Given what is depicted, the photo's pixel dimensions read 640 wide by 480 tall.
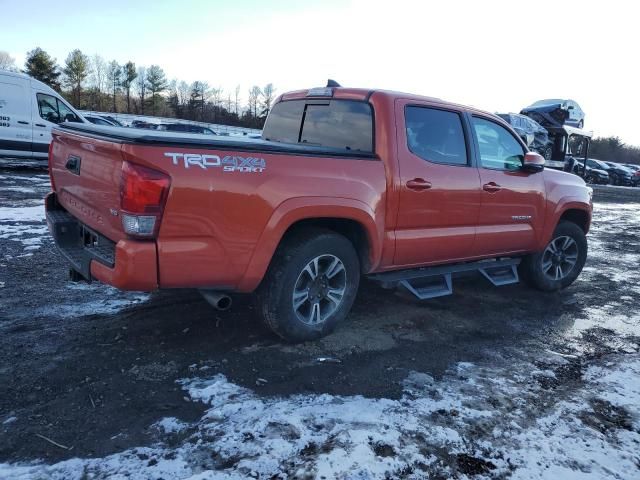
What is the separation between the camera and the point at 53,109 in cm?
1430

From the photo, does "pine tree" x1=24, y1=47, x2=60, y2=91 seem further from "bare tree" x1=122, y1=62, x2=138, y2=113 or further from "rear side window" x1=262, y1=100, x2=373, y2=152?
"rear side window" x1=262, y1=100, x2=373, y2=152

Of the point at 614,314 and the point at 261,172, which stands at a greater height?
the point at 261,172

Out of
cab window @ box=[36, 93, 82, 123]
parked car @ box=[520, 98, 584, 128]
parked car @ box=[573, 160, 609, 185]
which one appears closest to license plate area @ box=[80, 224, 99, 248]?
cab window @ box=[36, 93, 82, 123]

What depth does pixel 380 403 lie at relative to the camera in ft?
9.89

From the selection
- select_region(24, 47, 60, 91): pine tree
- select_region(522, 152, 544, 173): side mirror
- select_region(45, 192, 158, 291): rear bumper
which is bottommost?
select_region(45, 192, 158, 291): rear bumper

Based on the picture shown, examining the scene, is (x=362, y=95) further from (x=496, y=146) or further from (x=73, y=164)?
(x=73, y=164)

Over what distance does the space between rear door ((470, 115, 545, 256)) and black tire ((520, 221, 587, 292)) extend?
38 cm

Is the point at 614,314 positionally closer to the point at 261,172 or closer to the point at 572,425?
the point at 572,425

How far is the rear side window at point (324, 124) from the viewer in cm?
415

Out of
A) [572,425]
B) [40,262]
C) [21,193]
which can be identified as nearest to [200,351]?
[572,425]

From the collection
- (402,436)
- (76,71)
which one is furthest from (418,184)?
(76,71)

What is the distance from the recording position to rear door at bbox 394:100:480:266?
13.5 ft

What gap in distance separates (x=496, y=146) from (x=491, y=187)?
0.52 meters

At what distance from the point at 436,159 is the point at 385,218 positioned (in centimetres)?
83
